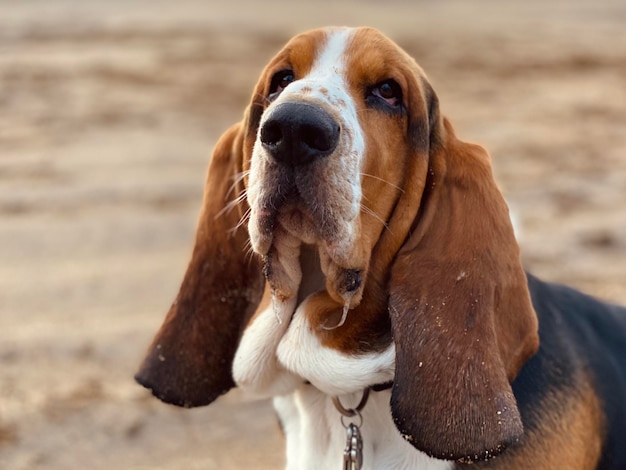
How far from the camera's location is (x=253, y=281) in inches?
126

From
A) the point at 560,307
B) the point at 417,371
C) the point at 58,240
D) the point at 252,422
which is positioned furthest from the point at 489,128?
the point at 417,371

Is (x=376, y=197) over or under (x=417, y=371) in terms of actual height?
over

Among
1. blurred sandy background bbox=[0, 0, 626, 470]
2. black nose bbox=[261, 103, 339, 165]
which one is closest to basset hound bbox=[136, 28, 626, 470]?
black nose bbox=[261, 103, 339, 165]

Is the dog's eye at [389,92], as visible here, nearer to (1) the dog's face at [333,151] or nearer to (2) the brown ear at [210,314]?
(1) the dog's face at [333,151]

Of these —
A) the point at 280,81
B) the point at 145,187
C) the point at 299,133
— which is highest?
the point at 299,133

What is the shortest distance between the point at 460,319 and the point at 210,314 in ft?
3.12

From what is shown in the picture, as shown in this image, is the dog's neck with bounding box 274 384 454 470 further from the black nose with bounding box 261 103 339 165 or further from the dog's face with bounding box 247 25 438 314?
the black nose with bounding box 261 103 339 165

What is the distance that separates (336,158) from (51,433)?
106 inches

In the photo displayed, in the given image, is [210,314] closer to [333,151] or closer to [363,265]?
[363,265]

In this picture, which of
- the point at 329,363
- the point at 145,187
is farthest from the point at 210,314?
the point at 145,187

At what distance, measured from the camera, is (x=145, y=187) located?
7.95m

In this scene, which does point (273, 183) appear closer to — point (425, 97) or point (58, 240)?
point (425, 97)

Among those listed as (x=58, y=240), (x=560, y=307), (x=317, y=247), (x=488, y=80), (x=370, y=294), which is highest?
(x=317, y=247)

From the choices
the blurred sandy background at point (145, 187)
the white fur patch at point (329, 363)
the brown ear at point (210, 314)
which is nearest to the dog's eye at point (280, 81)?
the brown ear at point (210, 314)
